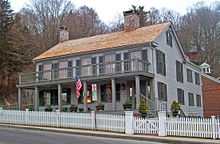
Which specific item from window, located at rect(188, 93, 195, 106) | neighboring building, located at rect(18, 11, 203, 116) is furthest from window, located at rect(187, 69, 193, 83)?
window, located at rect(188, 93, 195, 106)

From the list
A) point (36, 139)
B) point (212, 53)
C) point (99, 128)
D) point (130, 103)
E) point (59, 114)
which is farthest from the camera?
point (212, 53)

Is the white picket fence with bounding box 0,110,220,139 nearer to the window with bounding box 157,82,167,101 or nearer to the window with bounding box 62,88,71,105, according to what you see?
the window with bounding box 62,88,71,105

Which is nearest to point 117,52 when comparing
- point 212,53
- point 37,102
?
point 37,102

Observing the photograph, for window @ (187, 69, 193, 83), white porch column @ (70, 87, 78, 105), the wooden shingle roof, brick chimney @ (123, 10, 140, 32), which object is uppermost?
brick chimney @ (123, 10, 140, 32)

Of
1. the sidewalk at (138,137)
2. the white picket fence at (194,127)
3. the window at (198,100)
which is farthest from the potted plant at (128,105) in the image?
the window at (198,100)

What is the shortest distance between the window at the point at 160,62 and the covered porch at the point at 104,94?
5.98 ft

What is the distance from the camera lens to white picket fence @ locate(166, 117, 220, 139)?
20.3 m

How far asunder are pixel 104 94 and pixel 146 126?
12207 millimetres

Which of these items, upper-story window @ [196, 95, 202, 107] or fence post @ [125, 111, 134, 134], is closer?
fence post @ [125, 111, 134, 134]

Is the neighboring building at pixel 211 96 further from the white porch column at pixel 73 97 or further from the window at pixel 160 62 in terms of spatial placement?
the white porch column at pixel 73 97

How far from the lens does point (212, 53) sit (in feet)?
194

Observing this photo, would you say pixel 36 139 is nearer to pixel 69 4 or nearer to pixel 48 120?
pixel 48 120

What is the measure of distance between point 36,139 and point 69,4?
170 feet

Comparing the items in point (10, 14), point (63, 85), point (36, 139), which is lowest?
point (36, 139)
